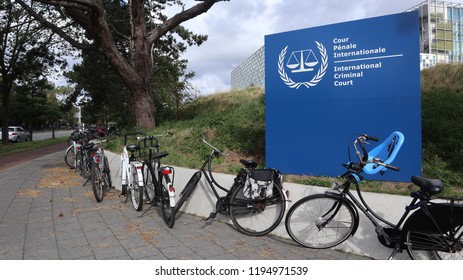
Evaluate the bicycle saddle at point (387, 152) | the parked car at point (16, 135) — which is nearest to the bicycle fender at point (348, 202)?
the bicycle saddle at point (387, 152)

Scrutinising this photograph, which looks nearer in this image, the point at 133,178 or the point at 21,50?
the point at 133,178

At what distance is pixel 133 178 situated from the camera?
6.17 meters

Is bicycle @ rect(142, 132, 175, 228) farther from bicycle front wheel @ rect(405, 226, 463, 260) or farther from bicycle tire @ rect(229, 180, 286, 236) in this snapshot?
bicycle front wheel @ rect(405, 226, 463, 260)

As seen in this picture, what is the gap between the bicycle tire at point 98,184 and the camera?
6613 millimetres

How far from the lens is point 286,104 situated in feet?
21.3

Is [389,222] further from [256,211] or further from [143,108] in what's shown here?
[143,108]

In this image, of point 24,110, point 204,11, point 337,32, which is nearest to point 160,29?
point 204,11

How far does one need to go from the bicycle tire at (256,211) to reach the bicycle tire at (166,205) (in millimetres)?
805

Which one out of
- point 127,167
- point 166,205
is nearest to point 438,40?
point 127,167

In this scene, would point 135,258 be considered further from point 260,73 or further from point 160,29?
point 260,73

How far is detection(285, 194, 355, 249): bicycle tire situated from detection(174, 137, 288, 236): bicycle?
0.33 m

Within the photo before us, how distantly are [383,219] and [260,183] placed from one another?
143 centimetres

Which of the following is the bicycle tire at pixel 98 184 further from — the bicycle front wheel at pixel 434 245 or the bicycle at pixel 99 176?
the bicycle front wheel at pixel 434 245

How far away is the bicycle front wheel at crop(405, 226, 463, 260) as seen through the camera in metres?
3.33
